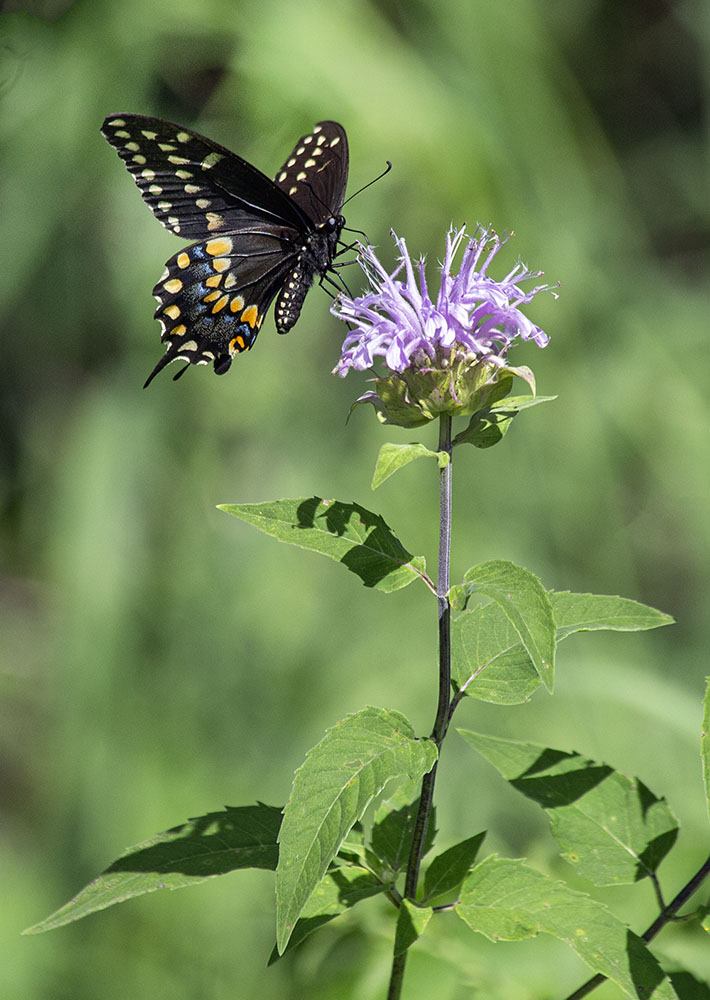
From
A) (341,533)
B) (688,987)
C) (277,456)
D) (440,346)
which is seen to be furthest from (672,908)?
(277,456)

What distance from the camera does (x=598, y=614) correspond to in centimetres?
66

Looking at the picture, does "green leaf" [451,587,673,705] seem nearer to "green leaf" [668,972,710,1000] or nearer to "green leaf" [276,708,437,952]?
"green leaf" [276,708,437,952]

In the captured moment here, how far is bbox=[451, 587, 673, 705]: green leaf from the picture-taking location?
646 millimetres

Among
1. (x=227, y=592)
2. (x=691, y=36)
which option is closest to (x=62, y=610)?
(x=227, y=592)

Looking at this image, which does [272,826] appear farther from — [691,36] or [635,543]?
[691,36]

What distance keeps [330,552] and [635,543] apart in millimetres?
1540

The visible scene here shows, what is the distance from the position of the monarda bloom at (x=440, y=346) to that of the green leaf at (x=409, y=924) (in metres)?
0.37

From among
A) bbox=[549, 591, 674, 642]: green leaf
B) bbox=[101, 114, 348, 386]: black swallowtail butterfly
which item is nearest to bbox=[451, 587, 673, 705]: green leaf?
bbox=[549, 591, 674, 642]: green leaf

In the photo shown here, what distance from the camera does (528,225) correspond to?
192 centimetres

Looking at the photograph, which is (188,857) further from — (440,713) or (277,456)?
(277,456)

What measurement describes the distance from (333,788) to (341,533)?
0.60 feet

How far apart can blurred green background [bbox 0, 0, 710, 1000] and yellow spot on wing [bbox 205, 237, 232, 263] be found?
0.72 meters

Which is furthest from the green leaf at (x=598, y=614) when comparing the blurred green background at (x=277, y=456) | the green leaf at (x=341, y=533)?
the blurred green background at (x=277, y=456)

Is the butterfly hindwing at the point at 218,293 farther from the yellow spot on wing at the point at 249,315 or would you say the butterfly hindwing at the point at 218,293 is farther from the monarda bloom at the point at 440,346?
the monarda bloom at the point at 440,346
